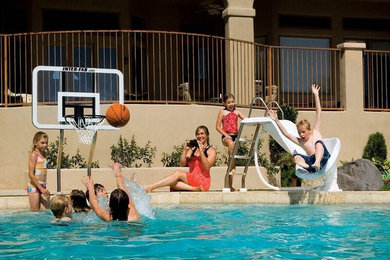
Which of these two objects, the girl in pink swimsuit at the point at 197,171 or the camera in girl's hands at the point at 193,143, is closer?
the girl in pink swimsuit at the point at 197,171

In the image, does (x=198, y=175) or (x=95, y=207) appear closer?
(x=95, y=207)

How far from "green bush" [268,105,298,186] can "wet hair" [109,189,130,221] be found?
772cm

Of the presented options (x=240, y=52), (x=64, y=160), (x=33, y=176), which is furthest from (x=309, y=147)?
(x=240, y=52)

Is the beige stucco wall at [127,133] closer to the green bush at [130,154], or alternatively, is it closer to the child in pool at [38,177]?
the green bush at [130,154]

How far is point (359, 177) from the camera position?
1429 centimetres

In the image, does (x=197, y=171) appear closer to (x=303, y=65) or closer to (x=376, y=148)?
(x=376, y=148)

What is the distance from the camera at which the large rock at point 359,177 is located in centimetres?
1411

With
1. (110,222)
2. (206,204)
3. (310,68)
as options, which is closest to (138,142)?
(206,204)

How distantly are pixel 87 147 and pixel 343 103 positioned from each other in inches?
267

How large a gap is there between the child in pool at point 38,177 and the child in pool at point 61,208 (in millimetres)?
1993

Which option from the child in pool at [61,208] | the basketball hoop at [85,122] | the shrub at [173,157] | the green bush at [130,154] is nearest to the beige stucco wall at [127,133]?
the shrub at [173,157]

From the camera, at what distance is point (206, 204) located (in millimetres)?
11789

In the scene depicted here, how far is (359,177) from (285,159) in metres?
2.43

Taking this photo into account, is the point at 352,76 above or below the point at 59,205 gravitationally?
above
